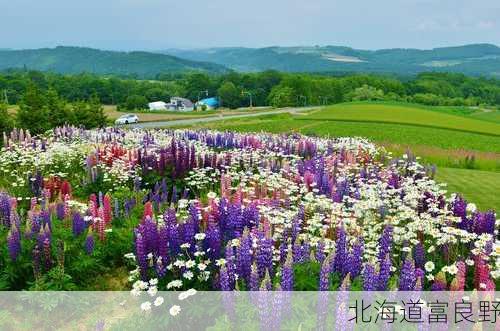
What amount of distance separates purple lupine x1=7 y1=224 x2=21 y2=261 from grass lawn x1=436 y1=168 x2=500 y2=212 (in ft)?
42.6

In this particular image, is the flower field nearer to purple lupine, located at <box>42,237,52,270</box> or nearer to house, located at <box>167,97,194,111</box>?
purple lupine, located at <box>42,237,52,270</box>

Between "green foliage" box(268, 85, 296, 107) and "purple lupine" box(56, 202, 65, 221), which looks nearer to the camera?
"purple lupine" box(56, 202, 65, 221)

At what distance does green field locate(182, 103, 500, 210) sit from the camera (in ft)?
64.1

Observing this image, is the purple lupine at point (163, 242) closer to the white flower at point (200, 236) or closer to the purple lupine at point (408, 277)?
the white flower at point (200, 236)

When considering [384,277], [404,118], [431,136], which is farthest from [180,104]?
[384,277]

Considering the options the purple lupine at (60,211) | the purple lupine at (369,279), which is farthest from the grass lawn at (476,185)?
the purple lupine at (60,211)

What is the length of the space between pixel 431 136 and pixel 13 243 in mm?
46453

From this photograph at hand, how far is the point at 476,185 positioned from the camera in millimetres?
18672

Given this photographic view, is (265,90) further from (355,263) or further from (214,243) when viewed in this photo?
(355,263)

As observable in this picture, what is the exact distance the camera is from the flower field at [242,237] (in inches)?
281

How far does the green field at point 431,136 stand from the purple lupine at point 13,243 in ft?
43.7

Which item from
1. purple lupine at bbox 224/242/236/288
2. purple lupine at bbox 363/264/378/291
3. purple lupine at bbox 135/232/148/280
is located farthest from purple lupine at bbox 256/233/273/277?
purple lupine at bbox 135/232/148/280

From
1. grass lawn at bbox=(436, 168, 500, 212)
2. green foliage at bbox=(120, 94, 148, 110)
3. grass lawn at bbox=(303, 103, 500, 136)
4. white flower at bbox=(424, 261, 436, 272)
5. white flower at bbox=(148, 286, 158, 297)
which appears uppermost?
white flower at bbox=(148, 286, 158, 297)

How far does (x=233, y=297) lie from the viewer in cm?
642
